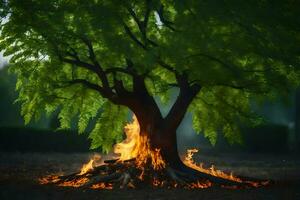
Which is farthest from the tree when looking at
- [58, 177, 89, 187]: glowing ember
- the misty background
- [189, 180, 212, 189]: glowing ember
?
the misty background

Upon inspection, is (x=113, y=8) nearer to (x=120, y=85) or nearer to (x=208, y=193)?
(x=120, y=85)

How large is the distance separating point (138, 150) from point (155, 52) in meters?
5.05

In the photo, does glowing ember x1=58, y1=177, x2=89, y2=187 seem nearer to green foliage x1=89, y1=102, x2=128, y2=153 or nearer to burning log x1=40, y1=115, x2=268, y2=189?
burning log x1=40, y1=115, x2=268, y2=189

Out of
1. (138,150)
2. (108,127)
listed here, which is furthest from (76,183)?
(108,127)

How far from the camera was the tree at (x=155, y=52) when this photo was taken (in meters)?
13.4

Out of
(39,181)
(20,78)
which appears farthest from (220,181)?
(20,78)

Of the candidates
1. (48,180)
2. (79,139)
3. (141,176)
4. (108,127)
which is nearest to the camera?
(141,176)

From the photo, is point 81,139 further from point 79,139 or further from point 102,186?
point 102,186

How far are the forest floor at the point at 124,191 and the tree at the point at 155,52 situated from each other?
252 cm

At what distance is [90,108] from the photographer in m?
19.1

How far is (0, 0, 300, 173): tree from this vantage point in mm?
13383

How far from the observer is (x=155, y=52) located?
1329 cm

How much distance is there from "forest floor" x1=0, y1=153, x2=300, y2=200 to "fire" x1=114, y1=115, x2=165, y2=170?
1791mm

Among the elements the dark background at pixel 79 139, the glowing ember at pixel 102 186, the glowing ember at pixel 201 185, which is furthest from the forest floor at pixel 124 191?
the dark background at pixel 79 139
